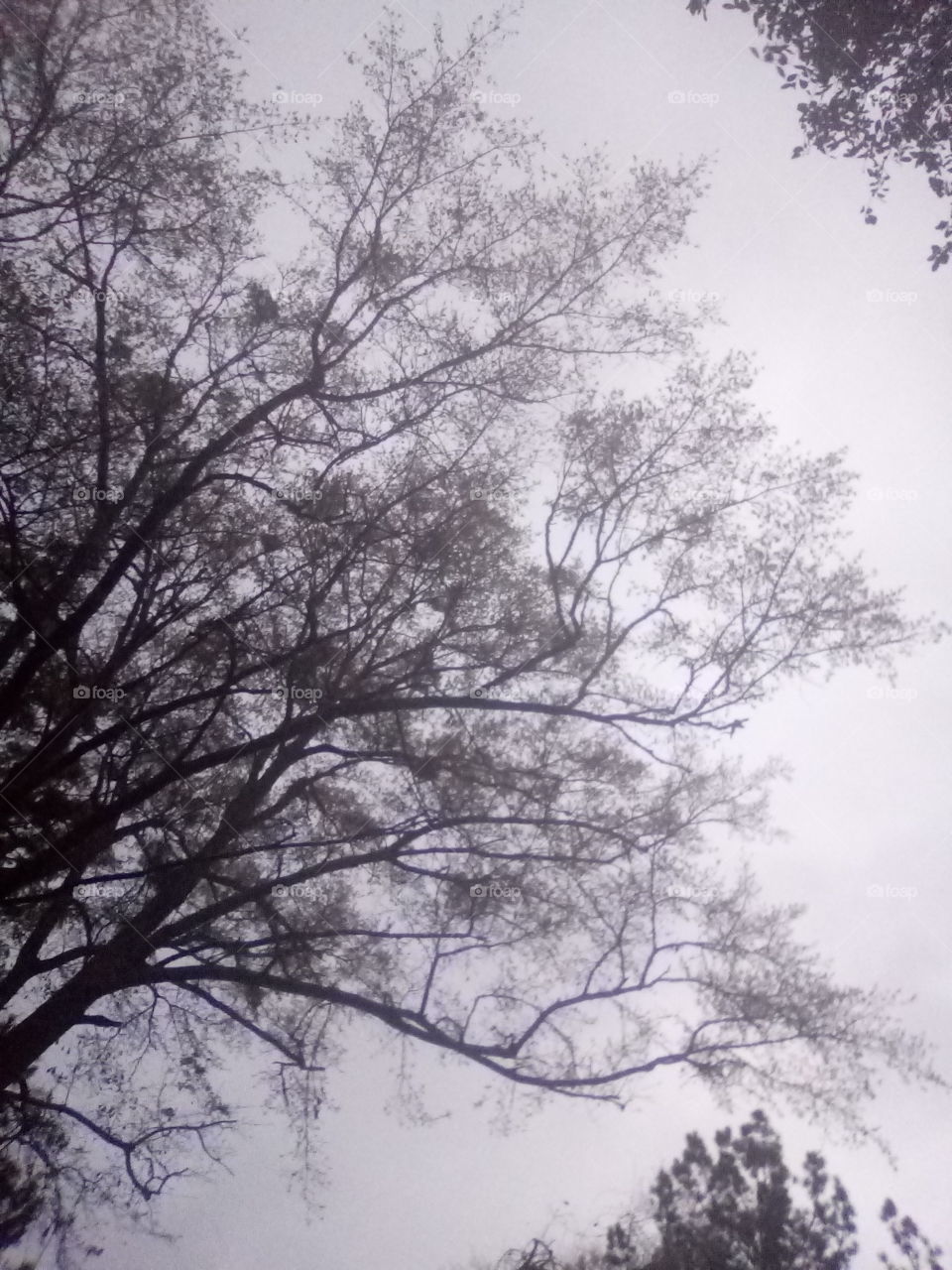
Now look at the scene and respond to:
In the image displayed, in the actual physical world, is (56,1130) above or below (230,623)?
below

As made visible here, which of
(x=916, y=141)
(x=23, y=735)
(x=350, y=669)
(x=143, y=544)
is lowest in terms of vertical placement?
(x=23, y=735)

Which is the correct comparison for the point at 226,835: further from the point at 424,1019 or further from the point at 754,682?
the point at 754,682

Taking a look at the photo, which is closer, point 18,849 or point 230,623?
point 18,849

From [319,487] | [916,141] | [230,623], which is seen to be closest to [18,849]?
[230,623]

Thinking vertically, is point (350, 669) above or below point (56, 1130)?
above

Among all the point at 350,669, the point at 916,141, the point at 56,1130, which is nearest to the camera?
the point at 916,141

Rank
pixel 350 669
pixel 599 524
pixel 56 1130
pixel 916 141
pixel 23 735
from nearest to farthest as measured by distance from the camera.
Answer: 1. pixel 916 141
2. pixel 23 735
3. pixel 56 1130
4. pixel 350 669
5. pixel 599 524

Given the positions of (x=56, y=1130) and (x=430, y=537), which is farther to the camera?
(x=430, y=537)

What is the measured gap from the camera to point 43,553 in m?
5.98

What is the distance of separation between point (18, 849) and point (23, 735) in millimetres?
883

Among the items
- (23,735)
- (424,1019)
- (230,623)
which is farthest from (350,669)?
(424,1019)

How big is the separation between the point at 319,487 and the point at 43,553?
2522mm

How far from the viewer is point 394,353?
7.41 m

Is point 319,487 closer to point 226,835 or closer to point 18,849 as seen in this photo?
point 226,835
